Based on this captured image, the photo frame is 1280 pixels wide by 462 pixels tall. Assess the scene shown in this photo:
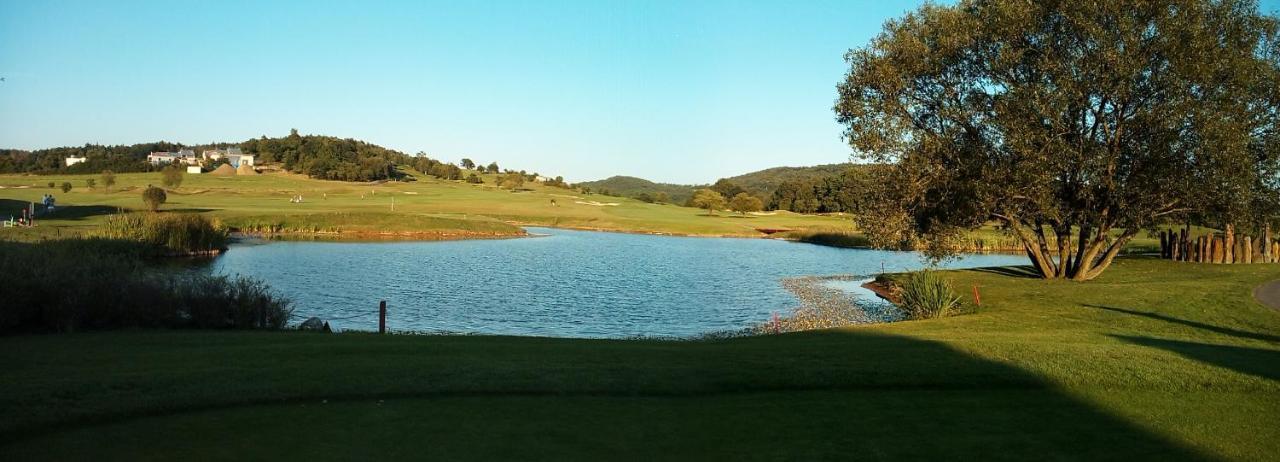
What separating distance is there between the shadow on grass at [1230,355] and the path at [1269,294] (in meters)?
9.27

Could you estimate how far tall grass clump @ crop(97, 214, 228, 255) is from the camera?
42009mm

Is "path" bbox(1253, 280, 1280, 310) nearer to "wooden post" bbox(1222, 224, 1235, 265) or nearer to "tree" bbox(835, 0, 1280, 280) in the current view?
"tree" bbox(835, 0, 1280, 280)

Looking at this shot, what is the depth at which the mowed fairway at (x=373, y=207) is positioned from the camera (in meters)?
68.8

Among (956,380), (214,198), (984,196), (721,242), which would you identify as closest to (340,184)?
(214,198)

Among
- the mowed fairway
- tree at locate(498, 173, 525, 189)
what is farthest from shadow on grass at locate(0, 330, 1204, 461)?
tree at locate(498, 173, 525, 189)

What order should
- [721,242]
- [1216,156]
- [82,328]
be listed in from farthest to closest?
[721,242]
[1216,156]
[82,328]

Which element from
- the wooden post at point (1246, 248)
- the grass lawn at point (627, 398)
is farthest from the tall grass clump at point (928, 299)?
the wooden post at point (1246, 248)

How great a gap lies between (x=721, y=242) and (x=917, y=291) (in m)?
49.8

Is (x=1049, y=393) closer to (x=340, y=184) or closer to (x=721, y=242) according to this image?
(x=721, y=242)

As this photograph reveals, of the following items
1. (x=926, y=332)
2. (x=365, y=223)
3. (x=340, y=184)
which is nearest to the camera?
(x=926, y=332)

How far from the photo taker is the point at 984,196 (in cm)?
2673

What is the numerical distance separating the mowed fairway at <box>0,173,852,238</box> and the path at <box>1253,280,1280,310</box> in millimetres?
58077

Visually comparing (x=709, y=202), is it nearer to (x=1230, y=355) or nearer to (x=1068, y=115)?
(x=1068, y=115)

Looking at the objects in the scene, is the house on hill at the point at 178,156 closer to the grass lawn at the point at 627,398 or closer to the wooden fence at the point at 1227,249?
the wooden fence at the point at 1227,249
